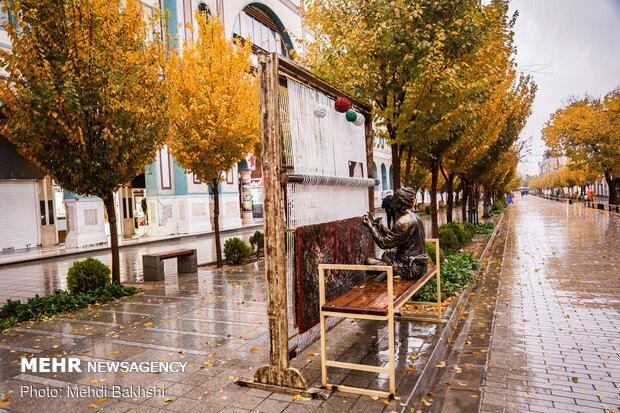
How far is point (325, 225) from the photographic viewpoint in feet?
15.7

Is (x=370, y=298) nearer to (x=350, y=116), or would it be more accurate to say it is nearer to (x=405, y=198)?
(x=405, y=198)

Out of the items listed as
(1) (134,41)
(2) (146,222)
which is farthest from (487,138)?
(2) (146,222)

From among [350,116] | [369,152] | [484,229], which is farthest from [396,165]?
[484,229]

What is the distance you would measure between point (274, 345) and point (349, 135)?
3.01m

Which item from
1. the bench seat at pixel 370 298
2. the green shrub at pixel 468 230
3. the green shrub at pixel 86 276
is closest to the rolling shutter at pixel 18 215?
the green shrub at pixel 86 276

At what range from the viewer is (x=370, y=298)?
452 cm

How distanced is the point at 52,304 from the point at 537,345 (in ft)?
26.1

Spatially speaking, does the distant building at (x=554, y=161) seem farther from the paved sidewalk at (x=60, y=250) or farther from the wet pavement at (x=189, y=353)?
the wet pavement at (x=189, y=353)

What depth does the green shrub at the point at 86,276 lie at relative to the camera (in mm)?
8922

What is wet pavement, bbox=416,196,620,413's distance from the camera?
4016 mm

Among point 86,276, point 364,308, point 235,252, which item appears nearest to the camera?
point 364,308

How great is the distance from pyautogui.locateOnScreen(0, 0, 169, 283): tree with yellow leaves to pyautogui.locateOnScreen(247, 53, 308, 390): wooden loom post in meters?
5.27

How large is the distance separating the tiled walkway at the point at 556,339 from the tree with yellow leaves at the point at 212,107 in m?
7.82

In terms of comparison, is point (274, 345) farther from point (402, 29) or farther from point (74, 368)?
point (402, 29)
